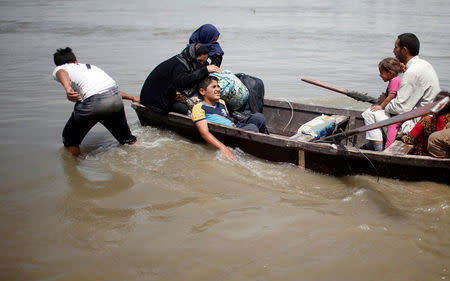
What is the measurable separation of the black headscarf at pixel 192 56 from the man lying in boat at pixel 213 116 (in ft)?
1.04

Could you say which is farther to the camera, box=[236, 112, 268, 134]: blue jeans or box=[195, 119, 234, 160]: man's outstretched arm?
box=[236, 112, 268, 134]: blue jeans

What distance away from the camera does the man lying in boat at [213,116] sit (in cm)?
466

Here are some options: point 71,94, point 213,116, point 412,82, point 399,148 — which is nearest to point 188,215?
point 213,116

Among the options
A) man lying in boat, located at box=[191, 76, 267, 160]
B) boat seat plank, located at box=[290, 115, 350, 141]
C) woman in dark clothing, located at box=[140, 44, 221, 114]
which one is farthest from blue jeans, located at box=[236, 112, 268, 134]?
woman in dark clothing, located at box=[140, 44, 221, 114]

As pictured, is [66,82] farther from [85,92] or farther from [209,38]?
[209,38]

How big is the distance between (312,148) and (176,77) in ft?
6.53

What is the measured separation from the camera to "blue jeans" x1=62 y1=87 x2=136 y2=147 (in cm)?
445

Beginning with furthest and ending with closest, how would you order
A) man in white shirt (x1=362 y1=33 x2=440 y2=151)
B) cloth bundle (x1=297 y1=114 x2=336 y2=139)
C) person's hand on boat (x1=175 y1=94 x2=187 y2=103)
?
person's hand on boat (x1=175 y1=94 x2=187 y2=103) < cloth bundle (x1=297 y1=114 x2=336 y2=139) < man in white shirt (x1=362 y1=33 x2=440 y2=151)

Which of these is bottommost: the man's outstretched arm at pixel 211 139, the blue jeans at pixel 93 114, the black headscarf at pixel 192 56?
the man's outstretched arm at pixel 211 139

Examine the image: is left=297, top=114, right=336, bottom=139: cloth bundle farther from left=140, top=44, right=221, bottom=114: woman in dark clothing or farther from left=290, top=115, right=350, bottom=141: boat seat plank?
left=140, top=44, right=221, bottom=114: woman in dark clothing

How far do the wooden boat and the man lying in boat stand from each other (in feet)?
0.47

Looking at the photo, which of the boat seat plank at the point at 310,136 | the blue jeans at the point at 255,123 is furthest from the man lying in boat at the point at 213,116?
the boat seat plank at the point at 310,136

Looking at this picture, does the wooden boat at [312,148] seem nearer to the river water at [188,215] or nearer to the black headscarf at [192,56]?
the river water at [188,215]

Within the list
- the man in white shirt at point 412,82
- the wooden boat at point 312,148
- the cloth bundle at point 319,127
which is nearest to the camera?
the wooden boat at point 312,148
